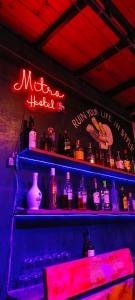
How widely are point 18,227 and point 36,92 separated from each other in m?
1.33

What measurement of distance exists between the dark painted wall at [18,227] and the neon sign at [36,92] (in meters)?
0.07

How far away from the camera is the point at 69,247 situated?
2291 millimetres

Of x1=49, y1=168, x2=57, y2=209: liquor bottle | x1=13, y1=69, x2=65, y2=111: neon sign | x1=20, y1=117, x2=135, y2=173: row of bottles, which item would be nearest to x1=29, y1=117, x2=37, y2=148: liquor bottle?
x1=20, y1=117, x2=135, y2=173: row of bottles

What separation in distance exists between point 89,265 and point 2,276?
0.65 m

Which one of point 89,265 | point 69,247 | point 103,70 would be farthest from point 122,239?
point 103,70

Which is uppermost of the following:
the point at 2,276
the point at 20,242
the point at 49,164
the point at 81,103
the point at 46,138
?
the point at 81,103

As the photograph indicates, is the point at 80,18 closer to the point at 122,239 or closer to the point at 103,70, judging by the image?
the point at 103,70

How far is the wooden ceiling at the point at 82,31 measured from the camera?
2090 millimetres

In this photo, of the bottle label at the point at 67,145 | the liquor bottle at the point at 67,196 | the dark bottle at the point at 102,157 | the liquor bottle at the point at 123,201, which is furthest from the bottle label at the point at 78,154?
the liquor bottle at the point at 123,201

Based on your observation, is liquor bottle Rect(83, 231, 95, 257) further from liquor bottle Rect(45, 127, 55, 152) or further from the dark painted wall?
liquor bottle Rect(45, 127, 55, 152)

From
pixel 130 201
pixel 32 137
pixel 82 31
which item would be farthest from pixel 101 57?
pixel 130 201

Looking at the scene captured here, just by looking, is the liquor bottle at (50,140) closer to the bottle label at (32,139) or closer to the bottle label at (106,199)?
the bottle label at (32,139)

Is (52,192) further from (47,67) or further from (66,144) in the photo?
(47,67)

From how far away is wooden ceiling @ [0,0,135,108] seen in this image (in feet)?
6.86
